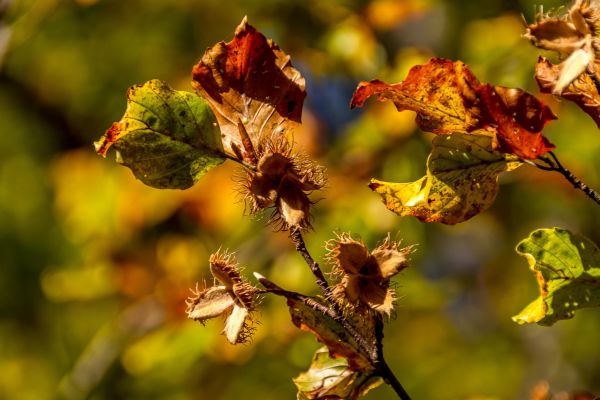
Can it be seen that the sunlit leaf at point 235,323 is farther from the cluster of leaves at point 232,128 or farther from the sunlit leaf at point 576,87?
the sunlit leaf at point 576,87

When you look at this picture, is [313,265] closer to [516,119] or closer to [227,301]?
[227,301]

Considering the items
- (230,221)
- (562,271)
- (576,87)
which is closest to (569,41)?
(576,87)

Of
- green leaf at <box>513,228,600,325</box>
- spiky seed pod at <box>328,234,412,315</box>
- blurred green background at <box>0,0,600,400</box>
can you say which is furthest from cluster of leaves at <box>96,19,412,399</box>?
blurred green background at <box>0,0,600,400</box>

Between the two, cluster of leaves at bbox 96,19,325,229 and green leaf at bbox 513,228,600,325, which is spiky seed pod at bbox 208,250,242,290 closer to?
cluster of leaves at bbox 96,19,325,229

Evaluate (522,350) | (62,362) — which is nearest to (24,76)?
(62,362)

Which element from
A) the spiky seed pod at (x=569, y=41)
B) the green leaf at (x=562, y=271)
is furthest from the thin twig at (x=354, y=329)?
the spiky seed pod at (x=569, y=41)
